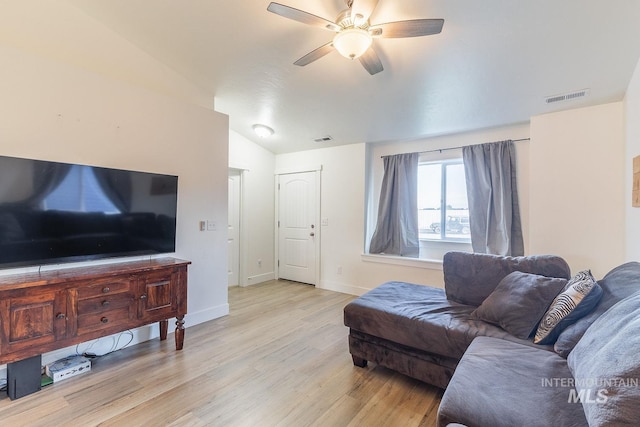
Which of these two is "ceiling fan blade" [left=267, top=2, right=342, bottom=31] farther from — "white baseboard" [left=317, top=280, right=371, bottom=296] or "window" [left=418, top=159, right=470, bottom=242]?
"white baseboard" [left=317, top=280, right=371, bottom=296]

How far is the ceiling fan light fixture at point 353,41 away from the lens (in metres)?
1.87

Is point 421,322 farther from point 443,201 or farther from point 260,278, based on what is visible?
point 260,278

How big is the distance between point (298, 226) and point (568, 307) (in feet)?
13.1

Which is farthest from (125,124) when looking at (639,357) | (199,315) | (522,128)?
(522,128)

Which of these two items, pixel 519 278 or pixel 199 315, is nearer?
pixel 519 278

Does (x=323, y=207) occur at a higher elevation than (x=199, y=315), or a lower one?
higher

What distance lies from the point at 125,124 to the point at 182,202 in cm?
91

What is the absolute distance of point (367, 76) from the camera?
9.48ft

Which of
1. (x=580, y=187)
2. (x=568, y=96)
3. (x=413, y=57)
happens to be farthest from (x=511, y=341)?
(x=568, y=96)

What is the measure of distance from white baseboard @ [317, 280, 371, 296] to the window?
1.27 m

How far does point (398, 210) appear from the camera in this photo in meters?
4.25

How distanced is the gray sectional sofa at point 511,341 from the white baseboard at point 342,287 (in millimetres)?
1633

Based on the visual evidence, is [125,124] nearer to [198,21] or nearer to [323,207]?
[198,21]
